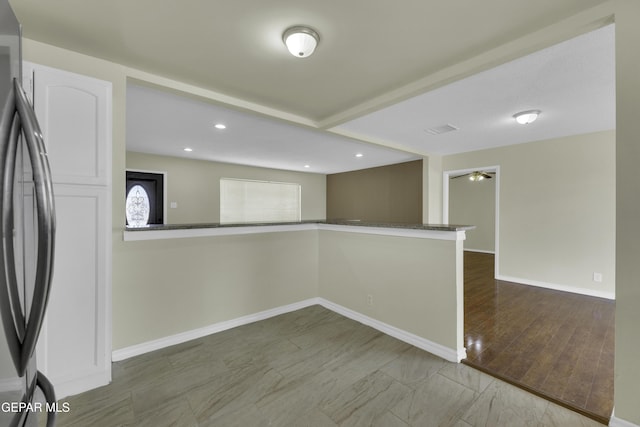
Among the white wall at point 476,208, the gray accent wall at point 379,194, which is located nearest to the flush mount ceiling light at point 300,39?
the gray accent wall at point 379,194

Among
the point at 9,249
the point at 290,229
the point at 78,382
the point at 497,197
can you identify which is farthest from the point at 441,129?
the point at 78,382

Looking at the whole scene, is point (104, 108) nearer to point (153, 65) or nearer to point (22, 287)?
point (153, 65)

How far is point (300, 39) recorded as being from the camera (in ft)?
5.72

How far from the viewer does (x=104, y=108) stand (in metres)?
1.90

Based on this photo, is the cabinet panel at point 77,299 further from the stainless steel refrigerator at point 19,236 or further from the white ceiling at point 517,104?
the white ceiling at point 517,104

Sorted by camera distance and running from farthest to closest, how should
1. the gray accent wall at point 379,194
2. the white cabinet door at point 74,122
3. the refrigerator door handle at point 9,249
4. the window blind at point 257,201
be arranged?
the window blind at point 257,201, the gray accent wall at point 379,194, the white cabinet door at point 74,122, the refrigerator door handle at point 9,249

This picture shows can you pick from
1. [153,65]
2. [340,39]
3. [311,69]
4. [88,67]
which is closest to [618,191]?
[340,39]

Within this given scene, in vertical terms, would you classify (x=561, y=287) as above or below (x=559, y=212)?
below

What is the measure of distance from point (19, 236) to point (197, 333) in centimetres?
213

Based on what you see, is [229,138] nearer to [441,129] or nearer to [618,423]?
[441,129]

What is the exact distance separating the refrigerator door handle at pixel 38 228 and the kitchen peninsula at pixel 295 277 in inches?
63.0

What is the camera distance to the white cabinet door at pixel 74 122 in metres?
1.71

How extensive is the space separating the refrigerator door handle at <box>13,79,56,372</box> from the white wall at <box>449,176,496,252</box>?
308 inches

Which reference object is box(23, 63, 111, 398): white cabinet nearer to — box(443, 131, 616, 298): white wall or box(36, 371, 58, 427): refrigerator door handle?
box(36, 371, 58, 427): refrigerator door handle
